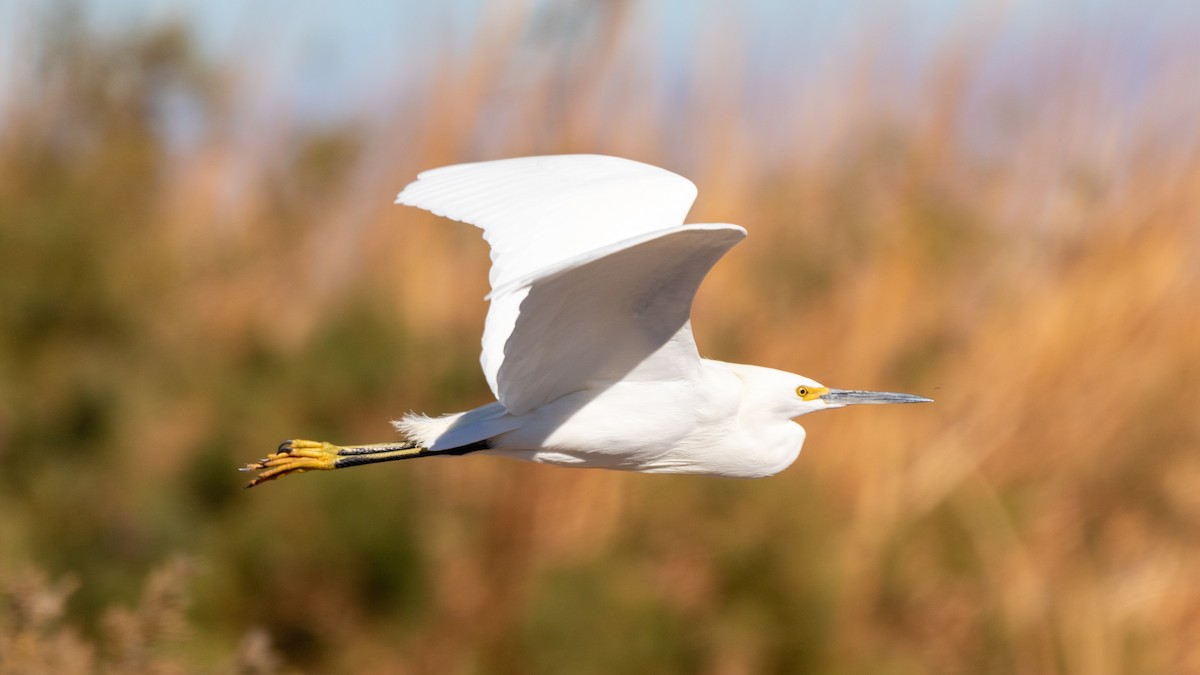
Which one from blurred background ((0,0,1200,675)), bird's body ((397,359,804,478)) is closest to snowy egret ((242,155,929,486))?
bird's body ((397,359,804,478))

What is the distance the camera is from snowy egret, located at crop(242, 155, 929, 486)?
9.57 ft

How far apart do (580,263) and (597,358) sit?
2.96ft

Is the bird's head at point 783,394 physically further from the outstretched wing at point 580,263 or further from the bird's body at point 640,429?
the outstretched wing at point 580,263

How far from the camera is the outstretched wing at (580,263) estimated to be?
274 cm

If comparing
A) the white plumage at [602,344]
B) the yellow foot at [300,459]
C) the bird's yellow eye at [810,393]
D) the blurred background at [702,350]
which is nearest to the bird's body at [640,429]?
the white plumage at [602,344]

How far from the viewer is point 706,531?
6805mm

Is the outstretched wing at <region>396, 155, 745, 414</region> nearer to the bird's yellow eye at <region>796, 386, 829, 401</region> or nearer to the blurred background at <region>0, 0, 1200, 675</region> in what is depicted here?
the bird's yellow eye at <region>796, 386, 829, 401</region>

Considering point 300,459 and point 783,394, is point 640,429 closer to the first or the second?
point 783,394

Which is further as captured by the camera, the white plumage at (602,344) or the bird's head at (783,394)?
the bird's head at (783,394)

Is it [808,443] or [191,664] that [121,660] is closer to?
[191,664]

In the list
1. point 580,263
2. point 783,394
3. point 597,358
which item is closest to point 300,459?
point 597,358

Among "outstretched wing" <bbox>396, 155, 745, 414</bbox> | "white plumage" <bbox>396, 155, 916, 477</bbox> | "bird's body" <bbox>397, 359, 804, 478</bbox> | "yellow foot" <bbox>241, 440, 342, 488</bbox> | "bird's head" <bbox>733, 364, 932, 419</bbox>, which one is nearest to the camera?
"outstretched wing" <bbox>396, 155, 745, 414</bbox>

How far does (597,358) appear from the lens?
3.15 meters

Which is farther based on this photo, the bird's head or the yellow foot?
the yellow foot
